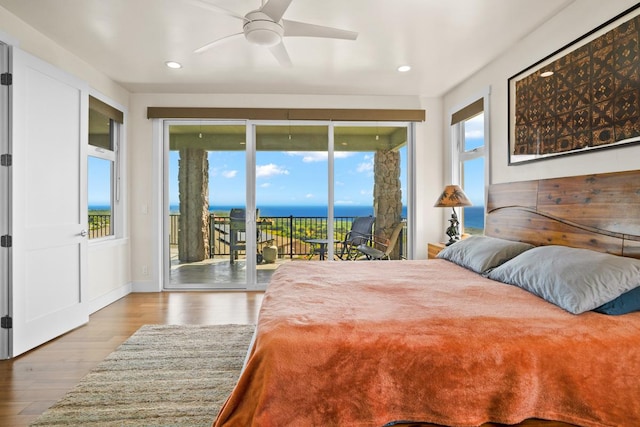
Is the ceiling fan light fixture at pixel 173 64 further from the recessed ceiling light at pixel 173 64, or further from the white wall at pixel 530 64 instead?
the white wall at pixel 530 64

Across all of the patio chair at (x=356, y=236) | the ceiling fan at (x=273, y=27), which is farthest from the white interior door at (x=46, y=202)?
the patio chair at (x=356, y=236)

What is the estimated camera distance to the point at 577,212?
2393mm

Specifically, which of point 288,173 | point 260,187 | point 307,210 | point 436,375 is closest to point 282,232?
point 307,210

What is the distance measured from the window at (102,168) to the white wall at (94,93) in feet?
0.58

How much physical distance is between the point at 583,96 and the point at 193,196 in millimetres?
4254

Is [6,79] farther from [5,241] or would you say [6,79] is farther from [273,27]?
[273,27]

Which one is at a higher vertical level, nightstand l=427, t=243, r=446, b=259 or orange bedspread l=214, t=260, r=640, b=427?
nightstand l=427, t=243, r=446, b=259

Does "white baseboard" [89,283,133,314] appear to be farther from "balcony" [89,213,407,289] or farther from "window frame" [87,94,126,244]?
"window frame" [87,94,126,244]

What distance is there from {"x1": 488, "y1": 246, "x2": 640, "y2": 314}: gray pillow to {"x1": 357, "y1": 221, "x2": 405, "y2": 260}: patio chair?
264 centimetres

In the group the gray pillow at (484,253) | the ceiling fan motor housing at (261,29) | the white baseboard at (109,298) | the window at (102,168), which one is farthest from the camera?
the window at (102,168)

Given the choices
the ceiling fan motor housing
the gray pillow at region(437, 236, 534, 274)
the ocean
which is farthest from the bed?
the ocean

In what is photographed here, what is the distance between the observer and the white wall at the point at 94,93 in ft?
9.36

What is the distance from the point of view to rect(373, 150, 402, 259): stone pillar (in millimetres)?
4879

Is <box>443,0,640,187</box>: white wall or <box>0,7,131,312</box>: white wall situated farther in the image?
<box>0,7,131,312</box>: white wall
